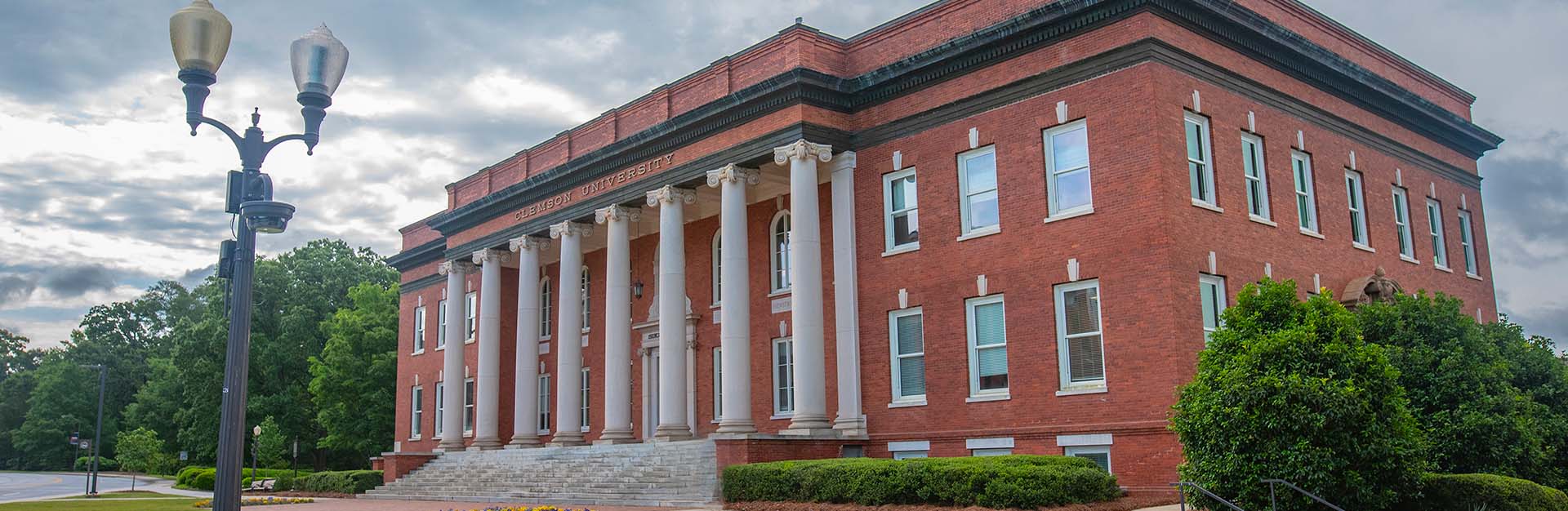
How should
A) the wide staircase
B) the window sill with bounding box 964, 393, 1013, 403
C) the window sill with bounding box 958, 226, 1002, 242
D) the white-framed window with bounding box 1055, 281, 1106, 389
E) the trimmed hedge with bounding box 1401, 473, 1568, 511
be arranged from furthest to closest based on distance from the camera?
1. the wide staircase
2. the window sill with bounding box 958, 226, 1002, 242
3. the window sill with bounding box 964, 393, 1013, 403
4. the white-framed window with bounding box 1055, 281, 1106, 389
5. the trimmed hedge with bounding box 1401, 473, 1568, 511

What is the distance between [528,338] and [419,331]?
1379 centimetres

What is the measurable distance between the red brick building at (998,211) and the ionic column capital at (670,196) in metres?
0.06

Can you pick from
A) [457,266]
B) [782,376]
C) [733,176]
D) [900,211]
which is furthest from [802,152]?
[457,266]

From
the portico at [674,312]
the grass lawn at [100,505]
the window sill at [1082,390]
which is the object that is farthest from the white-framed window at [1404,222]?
the grass lawn at [100,505]

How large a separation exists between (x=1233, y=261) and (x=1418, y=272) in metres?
9.17

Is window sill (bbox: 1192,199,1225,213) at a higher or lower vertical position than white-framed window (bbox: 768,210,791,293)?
lower

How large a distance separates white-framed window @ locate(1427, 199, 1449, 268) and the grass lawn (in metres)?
31.6

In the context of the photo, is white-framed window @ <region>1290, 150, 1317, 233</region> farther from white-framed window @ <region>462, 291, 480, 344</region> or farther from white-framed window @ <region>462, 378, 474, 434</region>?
white-framed window @ <region>462, 378, 474, 434</region>

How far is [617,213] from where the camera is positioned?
32469 mm

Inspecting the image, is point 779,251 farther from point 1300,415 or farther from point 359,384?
point 359,384

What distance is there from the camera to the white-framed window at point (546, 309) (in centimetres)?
4128

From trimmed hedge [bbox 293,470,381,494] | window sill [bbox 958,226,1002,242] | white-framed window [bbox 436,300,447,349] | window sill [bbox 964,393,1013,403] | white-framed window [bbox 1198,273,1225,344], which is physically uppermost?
white-framed window [bbox 436,300,447,349]

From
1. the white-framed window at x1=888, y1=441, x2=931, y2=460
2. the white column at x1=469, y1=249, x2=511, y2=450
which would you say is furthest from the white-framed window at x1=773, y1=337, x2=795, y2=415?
the white column at x1=469, y1=249, x2=511, y2=450

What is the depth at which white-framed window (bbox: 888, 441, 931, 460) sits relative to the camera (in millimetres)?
25375
